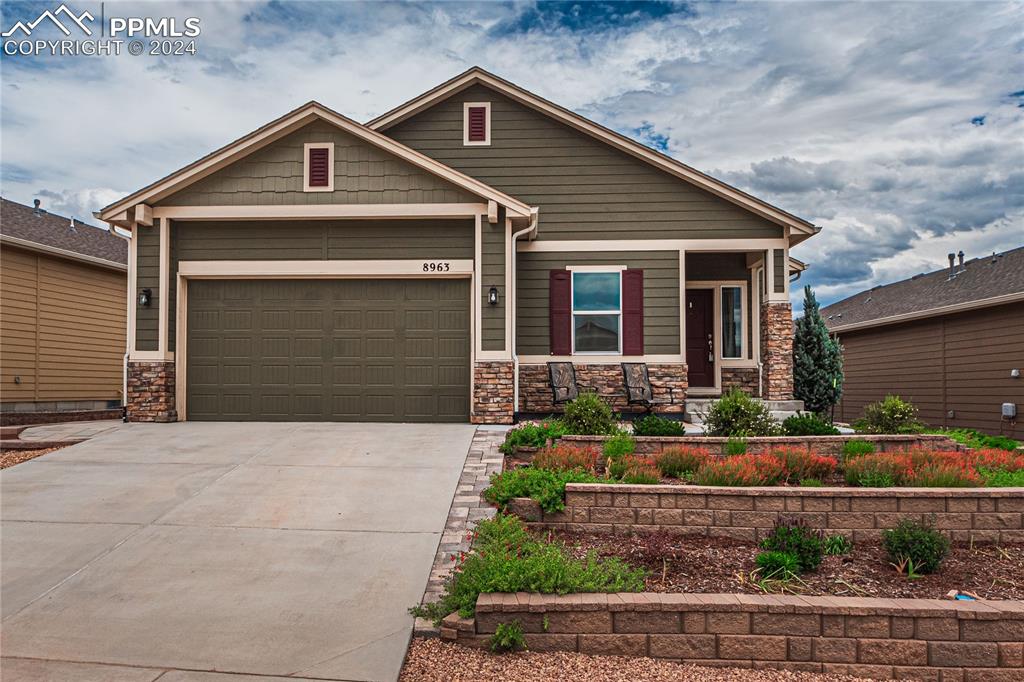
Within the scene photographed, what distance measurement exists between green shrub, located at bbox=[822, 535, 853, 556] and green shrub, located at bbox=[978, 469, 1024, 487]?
194 cm

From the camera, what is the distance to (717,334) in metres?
13.3

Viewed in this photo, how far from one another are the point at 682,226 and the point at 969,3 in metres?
5.37

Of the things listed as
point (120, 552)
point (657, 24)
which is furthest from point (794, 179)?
point (120, 552)

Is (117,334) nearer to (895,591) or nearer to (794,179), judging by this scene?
(895,591)

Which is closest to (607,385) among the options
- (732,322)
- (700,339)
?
(700,339)

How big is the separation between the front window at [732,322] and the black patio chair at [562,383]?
3.37 metres

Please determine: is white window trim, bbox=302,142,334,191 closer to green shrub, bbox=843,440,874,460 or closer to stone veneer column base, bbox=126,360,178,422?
stone veneer column base, bbox=126,360,178,422

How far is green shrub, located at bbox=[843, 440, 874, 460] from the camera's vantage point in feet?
25.3

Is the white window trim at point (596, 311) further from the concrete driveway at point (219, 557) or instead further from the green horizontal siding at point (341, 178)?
the concrete driveway at point (219, 557)

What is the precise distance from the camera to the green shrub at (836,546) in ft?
16.5

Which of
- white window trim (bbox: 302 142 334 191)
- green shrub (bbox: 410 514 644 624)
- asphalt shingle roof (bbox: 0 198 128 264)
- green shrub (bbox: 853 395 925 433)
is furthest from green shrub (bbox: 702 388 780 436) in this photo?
asphalt shingle roof (bbox: 0 198 128 264)

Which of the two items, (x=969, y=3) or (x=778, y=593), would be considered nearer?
(x=778, y=593)

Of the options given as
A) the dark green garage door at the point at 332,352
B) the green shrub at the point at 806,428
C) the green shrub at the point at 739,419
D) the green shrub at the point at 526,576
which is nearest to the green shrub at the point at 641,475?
the green shrub at the point at 526,576

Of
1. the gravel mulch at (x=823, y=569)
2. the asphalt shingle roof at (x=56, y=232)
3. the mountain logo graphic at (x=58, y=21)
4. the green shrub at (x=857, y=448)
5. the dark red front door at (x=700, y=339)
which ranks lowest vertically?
the gravel mulch at (x=823, y=569)
